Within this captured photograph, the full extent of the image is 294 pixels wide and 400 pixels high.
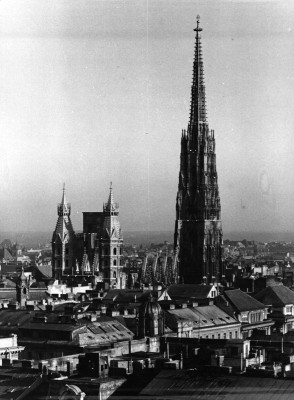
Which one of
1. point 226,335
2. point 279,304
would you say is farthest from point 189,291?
point 226,335

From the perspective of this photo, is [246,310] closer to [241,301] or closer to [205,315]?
[241,301]

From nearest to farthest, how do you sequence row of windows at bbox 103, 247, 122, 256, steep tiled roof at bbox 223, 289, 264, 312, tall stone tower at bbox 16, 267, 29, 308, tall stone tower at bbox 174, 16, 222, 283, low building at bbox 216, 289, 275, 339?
1. low building at bbox 216, 289, 275, 339
2. steep tiled roof at bbox 223, 289, 264, 312
3. tall stone tower at bbox 16, 267, 29, 308
4. tall stone tower at bbox 174, 16, 222, 283
5. row of windows at bbox 103, 247, 122, 256

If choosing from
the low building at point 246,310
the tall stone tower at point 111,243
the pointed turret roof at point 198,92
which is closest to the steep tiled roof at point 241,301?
the low building at point 246,310

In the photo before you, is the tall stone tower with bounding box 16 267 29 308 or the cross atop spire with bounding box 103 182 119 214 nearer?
the tall stone tower with bounding box 16 267 29 308

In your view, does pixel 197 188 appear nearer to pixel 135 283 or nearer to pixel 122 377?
pixel 135 283

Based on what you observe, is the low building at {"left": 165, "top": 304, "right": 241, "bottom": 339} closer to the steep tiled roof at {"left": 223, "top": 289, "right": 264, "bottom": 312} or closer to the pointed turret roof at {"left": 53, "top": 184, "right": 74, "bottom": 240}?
the steep tiled roof at {"left": 223, "top": 289, "right": 264, "bottom": 312}

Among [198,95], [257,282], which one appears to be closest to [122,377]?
[257,282]

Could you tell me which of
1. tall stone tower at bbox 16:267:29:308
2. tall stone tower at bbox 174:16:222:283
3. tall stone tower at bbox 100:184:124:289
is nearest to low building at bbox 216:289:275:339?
tall stone tower at bbox 16:267:29:308
